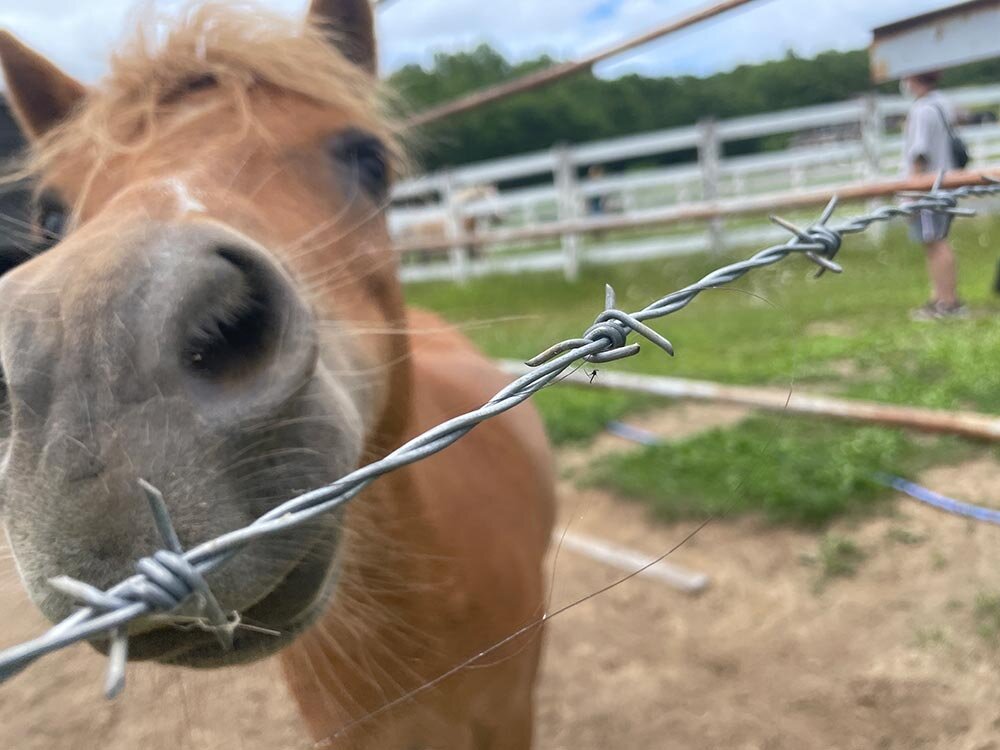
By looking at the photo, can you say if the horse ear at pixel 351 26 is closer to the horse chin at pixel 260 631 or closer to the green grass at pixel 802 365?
the green grass at pixel 802 365

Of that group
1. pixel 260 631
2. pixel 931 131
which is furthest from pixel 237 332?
pixel 931 131

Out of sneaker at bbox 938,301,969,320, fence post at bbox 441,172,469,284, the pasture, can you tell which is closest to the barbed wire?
the pasture

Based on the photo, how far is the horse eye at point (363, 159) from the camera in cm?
141

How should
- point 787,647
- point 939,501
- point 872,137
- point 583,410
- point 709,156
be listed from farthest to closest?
point 709,156
point 583,410
point 872,137
point 939,501
point 787,647

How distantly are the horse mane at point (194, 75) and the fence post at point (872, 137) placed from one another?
10.9ft

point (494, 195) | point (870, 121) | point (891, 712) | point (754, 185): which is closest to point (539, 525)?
point (891, 712)

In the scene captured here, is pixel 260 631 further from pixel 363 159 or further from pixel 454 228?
pixel 454 228

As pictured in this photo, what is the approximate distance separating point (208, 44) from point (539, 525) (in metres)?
1.44

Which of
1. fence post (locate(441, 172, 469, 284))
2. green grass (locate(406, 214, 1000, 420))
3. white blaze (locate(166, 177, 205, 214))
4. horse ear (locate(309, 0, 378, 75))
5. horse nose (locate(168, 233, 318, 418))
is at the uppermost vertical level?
horse ear (locate(309, 0, 378, 75))

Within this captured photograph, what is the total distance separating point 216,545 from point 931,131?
3872 mm

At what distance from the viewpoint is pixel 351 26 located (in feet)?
5.54

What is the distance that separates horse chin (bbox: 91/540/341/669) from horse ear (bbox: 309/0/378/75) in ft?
3.94

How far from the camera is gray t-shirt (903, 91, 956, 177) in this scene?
344cm

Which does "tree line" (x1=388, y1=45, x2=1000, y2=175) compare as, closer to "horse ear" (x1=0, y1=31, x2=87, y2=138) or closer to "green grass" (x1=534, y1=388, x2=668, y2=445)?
"horse ear" (x1=0, y1=31, x2=87, y2=138)
